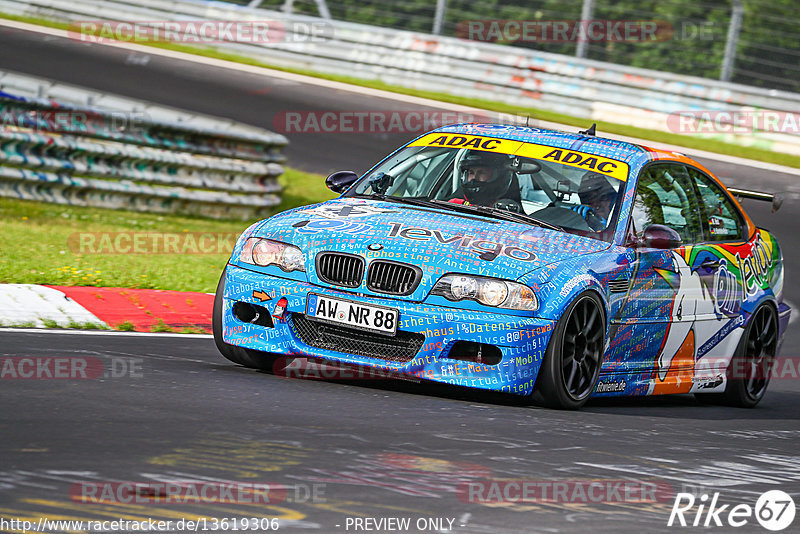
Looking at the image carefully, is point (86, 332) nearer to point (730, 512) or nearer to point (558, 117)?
point (730, 512)

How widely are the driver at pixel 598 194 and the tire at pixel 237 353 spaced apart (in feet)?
6.43

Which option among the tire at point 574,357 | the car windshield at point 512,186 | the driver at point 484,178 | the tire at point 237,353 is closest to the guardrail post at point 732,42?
the car windshield at point 512,186

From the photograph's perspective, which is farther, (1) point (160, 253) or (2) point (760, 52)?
(2) point (760, 52)

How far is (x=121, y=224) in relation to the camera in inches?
519

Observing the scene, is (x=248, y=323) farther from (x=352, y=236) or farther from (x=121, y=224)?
(x=121, y=224)

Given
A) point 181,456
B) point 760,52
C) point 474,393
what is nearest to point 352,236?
point 474,393

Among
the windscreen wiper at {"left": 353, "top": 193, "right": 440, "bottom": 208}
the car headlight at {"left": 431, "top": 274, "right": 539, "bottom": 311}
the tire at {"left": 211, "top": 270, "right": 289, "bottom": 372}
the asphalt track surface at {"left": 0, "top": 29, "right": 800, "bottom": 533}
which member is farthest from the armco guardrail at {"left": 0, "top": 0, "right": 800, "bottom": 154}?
the car headlight at {"left": 431, "top": 274, "right": 539, "bottom": 311}

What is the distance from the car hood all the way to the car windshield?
22 centimetres

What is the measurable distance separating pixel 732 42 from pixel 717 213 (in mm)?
12961

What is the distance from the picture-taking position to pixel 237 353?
7.21 meters

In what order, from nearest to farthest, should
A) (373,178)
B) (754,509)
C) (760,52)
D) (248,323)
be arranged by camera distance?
(754,509) < (248,323) < (373,178) < (760,52)

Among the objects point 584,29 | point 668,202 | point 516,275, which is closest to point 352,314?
point 516,275

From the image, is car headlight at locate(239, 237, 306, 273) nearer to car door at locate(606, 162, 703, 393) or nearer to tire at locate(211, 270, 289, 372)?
tire at locate(211, 270, 289, 372)

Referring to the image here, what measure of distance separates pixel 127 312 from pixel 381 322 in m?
3.09
